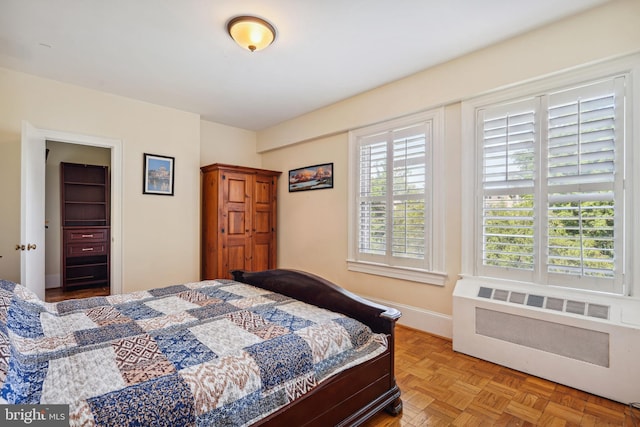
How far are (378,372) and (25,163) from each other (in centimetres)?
341

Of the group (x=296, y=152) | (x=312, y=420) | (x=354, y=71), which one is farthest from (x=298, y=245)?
(x=312, y=420)

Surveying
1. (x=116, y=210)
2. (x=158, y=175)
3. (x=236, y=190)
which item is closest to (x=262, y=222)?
(x=236, y=190)

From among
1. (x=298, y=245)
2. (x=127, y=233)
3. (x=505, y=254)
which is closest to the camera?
(x=505, y=254)

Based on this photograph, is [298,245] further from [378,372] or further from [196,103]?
[378,372]

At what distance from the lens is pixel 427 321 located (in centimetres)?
301

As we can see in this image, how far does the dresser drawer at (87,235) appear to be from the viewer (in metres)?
4.52

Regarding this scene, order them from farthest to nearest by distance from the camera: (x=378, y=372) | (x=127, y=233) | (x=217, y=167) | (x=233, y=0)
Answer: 1. (x=217, y=167)
2. (x=127, y=233)
3. (x=233, y=0)
4. (x=378, y=372)

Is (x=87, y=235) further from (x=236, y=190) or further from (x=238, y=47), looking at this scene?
(x=238, y=47)

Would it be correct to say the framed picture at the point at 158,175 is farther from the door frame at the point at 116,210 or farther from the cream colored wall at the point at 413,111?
the cream colored wall at the point at 413,111

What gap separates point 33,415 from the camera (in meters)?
0.88

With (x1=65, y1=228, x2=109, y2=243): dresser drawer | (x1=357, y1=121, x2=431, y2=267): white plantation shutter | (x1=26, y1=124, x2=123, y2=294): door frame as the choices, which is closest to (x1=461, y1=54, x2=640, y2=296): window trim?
(x1=357, y1=121, x2=431, y2=267): white plantation shutter

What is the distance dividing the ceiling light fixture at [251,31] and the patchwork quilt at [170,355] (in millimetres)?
1955

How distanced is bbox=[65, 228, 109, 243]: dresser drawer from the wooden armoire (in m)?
1.81

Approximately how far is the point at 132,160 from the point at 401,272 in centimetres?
352
